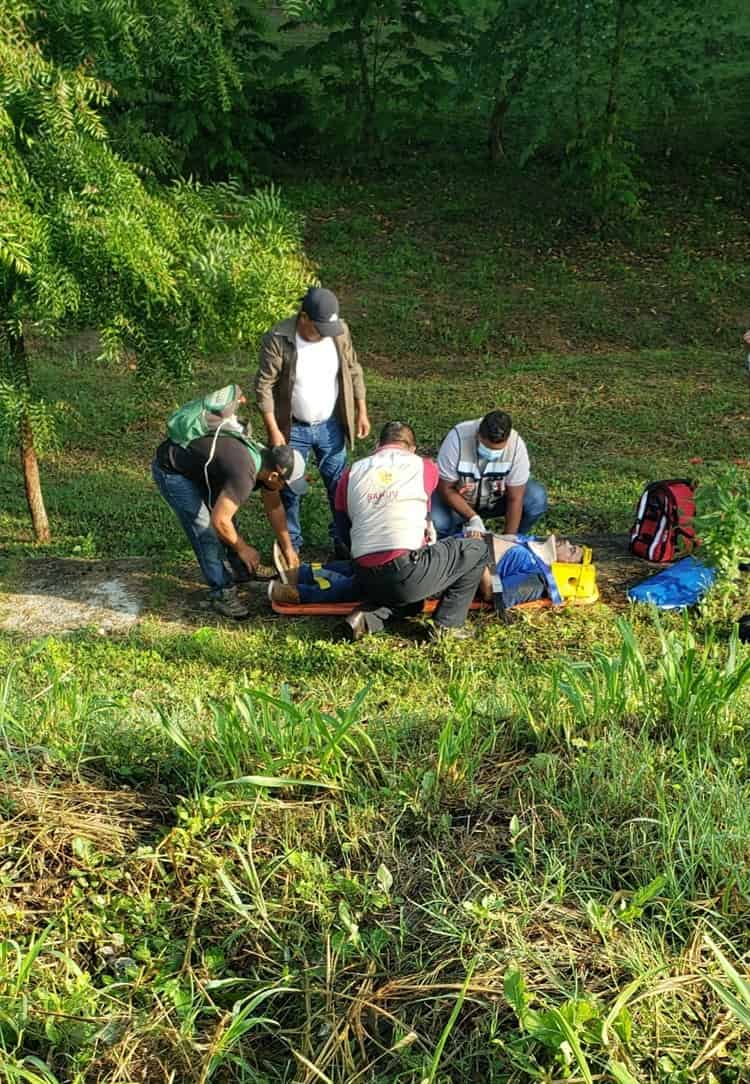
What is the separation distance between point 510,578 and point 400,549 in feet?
2.90

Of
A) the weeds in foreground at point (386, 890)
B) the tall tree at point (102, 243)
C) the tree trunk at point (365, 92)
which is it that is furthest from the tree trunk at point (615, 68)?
the weeds in foreground at point (386, 890)

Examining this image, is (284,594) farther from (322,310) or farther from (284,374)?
(322,310)

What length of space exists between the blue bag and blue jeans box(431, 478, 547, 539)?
42.0 inches

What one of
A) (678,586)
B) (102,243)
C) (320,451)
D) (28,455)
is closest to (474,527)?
(320,451)

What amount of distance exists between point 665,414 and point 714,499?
4445 mm

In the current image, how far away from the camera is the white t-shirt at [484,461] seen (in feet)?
22.8

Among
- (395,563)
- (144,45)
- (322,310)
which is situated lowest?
(395,563)

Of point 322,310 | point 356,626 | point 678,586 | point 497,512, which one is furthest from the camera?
point 497,512

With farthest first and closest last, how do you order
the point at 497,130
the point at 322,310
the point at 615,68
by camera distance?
the point at 497,130, the point at 615,68, the point at 322,310

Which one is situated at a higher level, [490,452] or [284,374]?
[284,374]

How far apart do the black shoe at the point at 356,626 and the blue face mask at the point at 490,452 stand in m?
1.35

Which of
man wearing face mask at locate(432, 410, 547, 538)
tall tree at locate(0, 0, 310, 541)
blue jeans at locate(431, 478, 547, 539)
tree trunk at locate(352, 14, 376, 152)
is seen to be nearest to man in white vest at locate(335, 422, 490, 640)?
man wearing face mask at locate(432, 410, 547, 538)

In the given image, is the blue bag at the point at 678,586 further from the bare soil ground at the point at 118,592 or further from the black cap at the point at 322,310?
the black cap at the point at 322,310

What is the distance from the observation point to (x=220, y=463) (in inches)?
255
